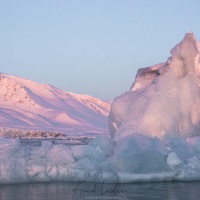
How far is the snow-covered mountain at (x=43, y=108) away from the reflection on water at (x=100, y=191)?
237 feet

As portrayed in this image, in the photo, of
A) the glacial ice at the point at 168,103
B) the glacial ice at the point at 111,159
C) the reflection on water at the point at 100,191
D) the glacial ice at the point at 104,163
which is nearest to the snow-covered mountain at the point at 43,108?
the glacial ice at the point at 168,103

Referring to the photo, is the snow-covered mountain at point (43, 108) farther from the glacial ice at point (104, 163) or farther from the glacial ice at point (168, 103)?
the glacial ice at point (104, 163)

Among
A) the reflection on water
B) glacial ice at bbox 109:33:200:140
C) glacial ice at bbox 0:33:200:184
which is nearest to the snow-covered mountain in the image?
glacial ice at bbox 109:33:200:140

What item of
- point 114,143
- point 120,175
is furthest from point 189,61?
point 120,175

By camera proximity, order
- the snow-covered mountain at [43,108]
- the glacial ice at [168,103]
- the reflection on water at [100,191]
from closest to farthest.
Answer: the reflection on water at [100,191] < the glacial ice at [168,103] < the snow-covered mountain at [43,108]

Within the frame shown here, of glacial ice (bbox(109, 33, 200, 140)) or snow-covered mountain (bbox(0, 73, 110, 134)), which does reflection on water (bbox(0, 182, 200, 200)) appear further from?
snow-covered mountain (bbox(0, 73, 110, 134))

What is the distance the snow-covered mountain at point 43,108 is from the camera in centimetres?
9812

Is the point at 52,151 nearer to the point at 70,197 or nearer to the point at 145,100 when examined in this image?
the point at 70,197

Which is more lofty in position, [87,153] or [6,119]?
[6,119]

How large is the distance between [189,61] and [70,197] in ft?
30.6

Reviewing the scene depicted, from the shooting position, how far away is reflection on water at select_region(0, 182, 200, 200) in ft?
44.3

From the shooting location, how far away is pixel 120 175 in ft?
52.4

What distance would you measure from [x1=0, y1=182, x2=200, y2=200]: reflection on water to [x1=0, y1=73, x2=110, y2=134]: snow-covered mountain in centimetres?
7229

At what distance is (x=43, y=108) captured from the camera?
4412 inches
